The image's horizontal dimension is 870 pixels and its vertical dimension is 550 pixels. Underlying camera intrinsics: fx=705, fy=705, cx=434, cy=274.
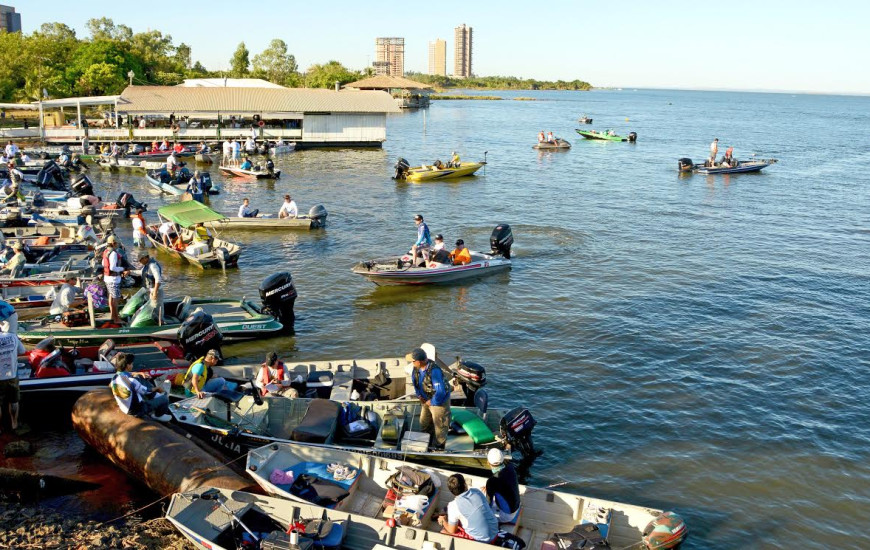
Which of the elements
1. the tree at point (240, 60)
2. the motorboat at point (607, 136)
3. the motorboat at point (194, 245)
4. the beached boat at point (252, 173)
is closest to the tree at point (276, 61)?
the tree at point (240, 60)

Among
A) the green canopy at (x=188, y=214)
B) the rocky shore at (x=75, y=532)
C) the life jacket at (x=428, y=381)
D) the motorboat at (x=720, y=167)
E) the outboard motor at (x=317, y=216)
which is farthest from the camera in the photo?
the motorboat at (x=720, y=167)

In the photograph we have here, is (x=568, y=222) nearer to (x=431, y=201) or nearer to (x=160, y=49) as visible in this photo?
(x=431, y=201)

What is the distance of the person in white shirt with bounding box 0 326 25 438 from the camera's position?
11.8 metres

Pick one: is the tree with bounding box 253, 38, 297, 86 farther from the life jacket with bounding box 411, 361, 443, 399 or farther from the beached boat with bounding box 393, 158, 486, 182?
the life jacket with bounding box 411, 361, 443, 399

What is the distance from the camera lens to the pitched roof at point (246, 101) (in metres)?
53.3

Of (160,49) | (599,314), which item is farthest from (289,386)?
(160,49)

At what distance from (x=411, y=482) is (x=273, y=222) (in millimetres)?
21057

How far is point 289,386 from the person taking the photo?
43.3ft

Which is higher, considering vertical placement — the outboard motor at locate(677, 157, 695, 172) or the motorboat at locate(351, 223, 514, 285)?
the outboard motor at locate(677, 157, 695, 172)

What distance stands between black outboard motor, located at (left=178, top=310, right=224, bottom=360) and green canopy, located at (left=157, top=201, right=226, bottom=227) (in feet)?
30.4

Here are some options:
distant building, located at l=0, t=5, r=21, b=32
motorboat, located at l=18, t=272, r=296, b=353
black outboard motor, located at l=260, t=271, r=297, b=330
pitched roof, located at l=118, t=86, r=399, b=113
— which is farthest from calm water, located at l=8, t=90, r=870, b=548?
distant building, located at l=0, t=5, r=21, b=32

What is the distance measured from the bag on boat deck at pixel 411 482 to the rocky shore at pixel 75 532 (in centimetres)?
300

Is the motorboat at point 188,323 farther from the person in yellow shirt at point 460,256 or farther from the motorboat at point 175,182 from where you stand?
the motorboat at point 175,182

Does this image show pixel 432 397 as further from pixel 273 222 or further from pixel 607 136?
pixel 607 136
